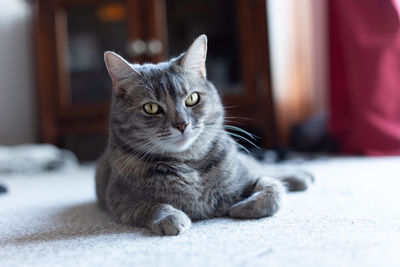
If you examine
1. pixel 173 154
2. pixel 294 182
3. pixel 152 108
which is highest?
pixel 152 108

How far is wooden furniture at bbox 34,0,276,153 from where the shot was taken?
234cm

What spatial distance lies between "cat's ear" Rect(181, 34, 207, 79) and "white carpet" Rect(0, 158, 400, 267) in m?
0.44

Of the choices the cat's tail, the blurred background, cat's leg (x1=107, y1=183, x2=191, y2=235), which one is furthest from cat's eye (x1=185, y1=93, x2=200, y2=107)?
the blurred background

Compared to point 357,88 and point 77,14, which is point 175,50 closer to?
point 77,14

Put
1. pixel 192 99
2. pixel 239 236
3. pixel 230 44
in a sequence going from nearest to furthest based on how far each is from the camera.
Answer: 1. pixel 239 236
2. pixel 192 99
3. pixel 230 44

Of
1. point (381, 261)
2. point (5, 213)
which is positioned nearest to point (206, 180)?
point (381, 261)

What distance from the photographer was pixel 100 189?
118 centimetres

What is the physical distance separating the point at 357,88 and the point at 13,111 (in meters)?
2.43

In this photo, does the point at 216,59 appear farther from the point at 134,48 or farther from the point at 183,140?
the point at 183,140

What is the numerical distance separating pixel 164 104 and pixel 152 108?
0.04 m

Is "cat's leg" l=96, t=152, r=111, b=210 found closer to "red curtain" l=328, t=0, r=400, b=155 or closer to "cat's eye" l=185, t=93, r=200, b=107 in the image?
"cat's eye" l=185, t=93, r=200, b=107

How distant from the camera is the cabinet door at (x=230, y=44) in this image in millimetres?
2322

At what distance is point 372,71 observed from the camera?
1.86 meters

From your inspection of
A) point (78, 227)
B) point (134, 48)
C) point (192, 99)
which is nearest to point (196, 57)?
point (192, 99)
